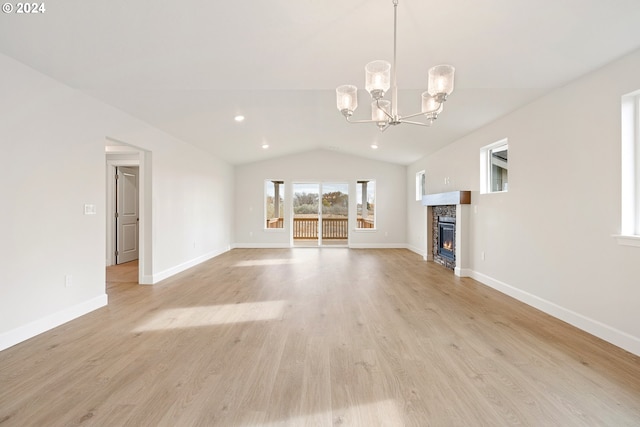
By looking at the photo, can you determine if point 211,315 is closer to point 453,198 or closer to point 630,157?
point 630,157

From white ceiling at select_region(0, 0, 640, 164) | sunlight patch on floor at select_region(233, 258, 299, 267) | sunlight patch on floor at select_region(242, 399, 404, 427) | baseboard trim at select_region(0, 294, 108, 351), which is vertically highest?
white ceiling at select_region(0, 0, 640, 164)

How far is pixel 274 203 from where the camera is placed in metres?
9.48

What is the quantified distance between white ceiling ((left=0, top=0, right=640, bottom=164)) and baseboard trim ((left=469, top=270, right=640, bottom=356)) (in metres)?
2.29

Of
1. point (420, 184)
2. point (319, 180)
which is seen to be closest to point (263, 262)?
point (319, 180)

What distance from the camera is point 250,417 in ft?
5.65

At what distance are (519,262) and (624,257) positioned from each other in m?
1.39

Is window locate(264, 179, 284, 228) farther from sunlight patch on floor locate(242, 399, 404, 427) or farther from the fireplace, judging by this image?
sunlight patch on floor locate(242, 399, 404, 427)

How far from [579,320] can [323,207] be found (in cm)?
713

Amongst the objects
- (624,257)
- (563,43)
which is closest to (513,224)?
(624,257)

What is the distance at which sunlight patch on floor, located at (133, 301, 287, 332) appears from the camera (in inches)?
123

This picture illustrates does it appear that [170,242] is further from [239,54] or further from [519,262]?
[519,262]

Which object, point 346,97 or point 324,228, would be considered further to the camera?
point 324,228

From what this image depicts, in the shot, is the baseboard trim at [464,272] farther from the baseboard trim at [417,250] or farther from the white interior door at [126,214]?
the white interior door at [126,214]

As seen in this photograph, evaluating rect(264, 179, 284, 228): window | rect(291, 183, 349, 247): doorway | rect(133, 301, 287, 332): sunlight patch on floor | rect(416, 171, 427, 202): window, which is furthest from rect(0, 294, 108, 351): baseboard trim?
rect(416, 171, 427, 202): window
